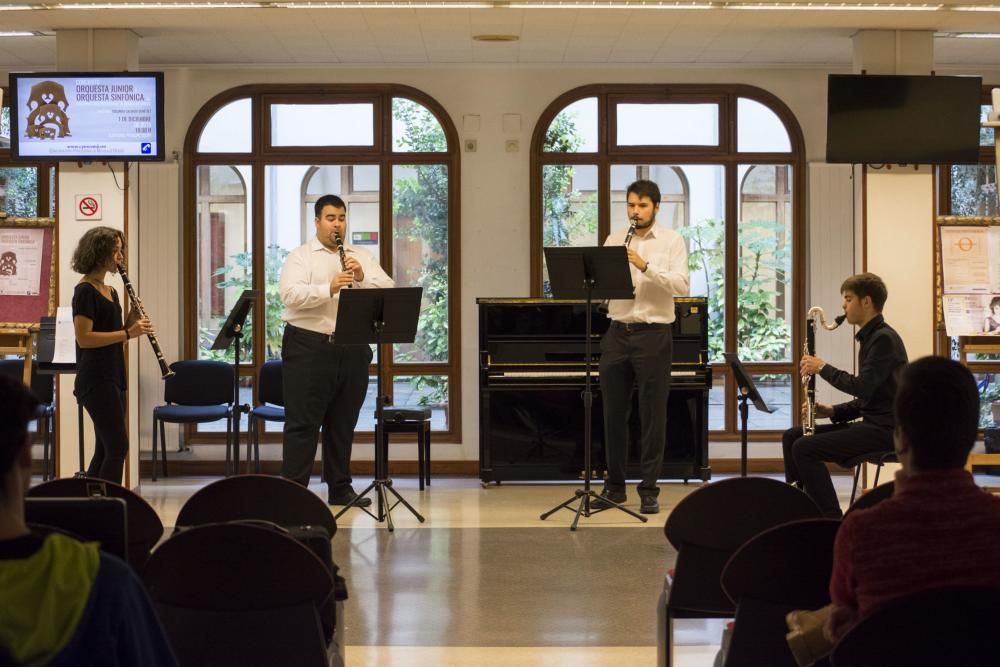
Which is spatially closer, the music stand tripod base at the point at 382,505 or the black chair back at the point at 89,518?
the black chair back at the point at 89,518

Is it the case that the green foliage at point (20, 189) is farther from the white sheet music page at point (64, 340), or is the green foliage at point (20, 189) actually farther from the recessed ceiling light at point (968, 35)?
the recessed ceiling light at point (968, 35)

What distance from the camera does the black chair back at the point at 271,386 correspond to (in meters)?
8.23

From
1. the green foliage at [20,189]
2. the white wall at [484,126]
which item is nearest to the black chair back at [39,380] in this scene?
the white wall at [484,126]

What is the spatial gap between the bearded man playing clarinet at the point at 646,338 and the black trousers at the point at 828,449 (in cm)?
91

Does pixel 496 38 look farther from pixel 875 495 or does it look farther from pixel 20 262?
pixel 875 495

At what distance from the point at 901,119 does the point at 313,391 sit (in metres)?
3.92

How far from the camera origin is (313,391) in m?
6.43

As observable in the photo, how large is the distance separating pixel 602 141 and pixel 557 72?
603mm

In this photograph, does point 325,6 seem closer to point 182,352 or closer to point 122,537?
point 182,352

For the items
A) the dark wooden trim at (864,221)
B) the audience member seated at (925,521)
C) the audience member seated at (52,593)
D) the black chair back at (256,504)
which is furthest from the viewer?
the dark wooden trim at (864,221)

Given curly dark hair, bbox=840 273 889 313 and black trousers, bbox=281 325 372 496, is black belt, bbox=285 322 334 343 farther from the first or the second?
curly dark hair, bbox=840 273 889 313

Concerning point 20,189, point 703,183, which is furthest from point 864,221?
point 20,189

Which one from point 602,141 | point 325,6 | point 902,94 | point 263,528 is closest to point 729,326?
point 602,141

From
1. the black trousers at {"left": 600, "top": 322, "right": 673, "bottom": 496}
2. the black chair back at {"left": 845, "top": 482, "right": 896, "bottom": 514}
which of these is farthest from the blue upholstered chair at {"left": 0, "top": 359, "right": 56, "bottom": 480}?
the black chair back at {"left": 845, "top": 482, "right": 896, "bottom": 514}
